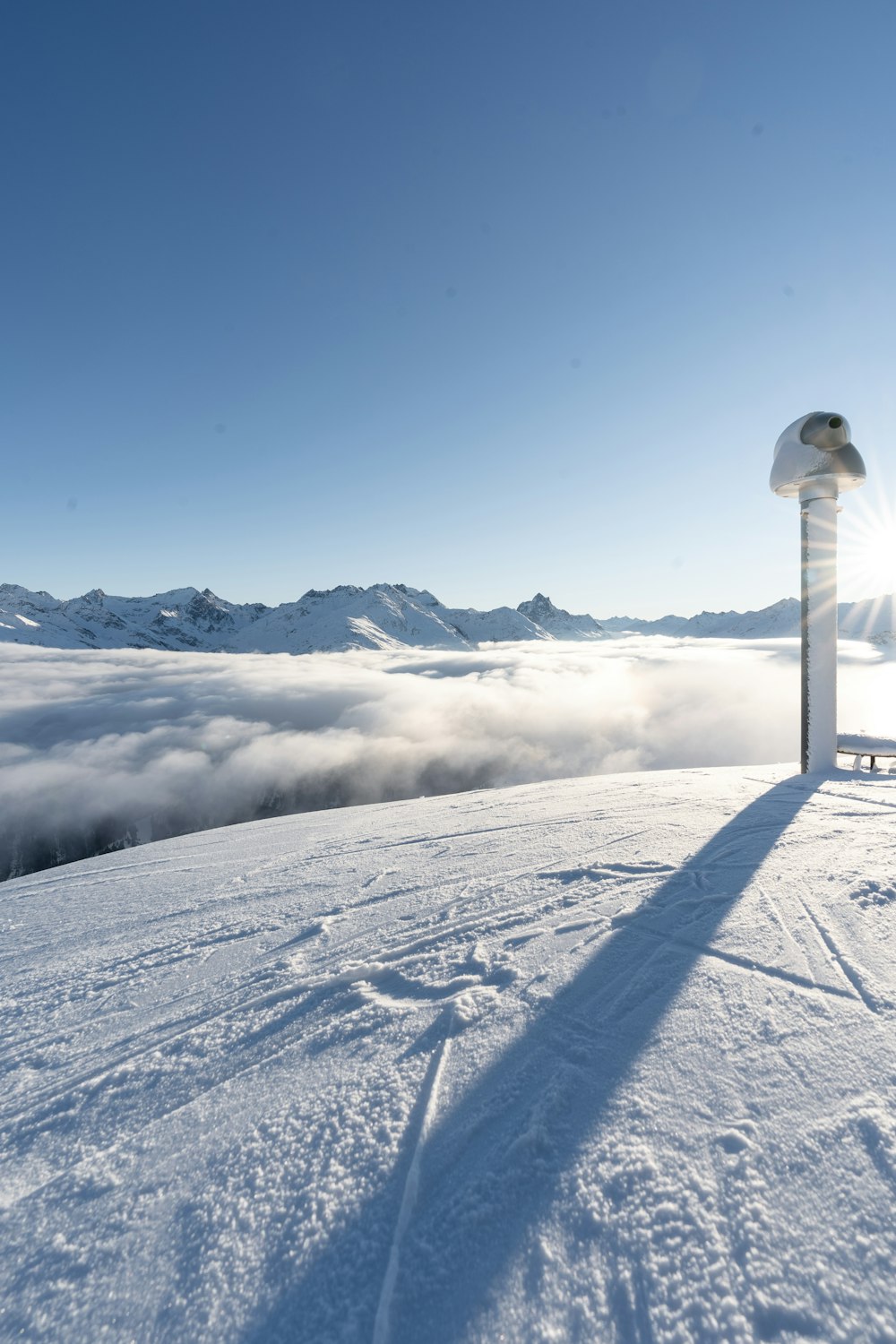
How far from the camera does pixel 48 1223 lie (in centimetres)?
Result: 232

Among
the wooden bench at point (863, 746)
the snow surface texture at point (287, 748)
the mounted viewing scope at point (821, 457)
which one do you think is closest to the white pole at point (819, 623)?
the mounted viewing scope at point (821, 457)

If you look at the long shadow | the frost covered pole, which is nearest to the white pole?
the frost covered pole

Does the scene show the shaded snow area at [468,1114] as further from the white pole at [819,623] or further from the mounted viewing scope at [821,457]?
the mounted viewing scope at [821,457]

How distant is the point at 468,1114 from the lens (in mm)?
2643

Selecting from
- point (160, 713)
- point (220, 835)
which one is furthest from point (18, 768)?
point (220, 835)

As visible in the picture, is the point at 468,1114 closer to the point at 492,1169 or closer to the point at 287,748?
the point at 492,1169

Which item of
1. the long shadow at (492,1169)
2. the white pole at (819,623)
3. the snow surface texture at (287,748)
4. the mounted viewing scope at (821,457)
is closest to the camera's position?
the long shadow at (492,1169)

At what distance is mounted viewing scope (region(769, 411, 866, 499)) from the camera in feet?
33.9

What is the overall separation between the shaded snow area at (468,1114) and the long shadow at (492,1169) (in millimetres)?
11

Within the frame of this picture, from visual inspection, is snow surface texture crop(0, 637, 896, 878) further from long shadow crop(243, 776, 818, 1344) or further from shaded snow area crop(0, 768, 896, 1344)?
long shadow crop(243, 776, 818, 1344)

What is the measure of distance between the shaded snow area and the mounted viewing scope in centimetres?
793

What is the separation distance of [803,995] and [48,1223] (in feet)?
13.3

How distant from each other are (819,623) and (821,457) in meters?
3.15

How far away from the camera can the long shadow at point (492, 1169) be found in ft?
→ 6.09
